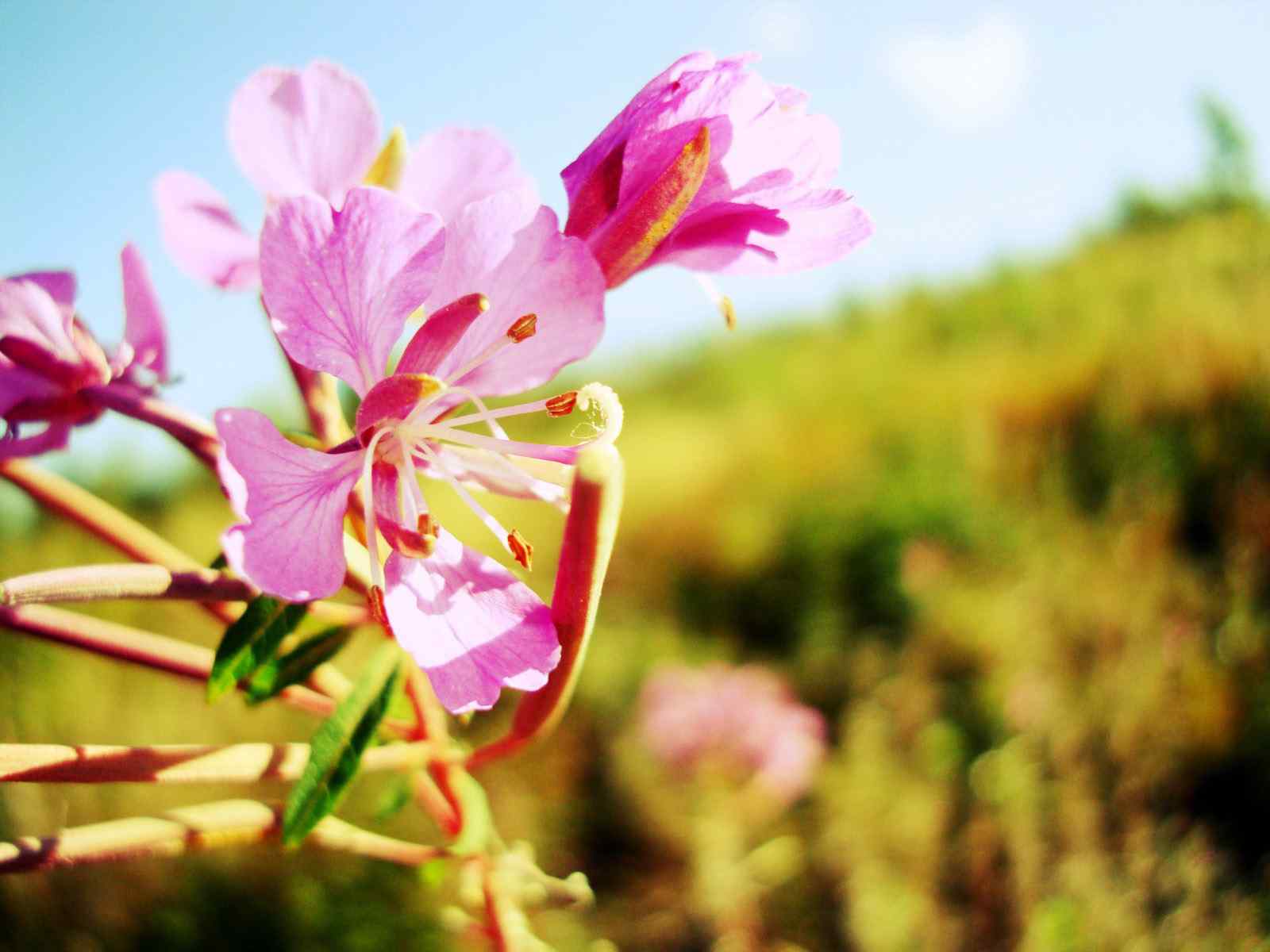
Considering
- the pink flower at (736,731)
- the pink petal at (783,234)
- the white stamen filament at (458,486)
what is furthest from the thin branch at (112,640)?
the pink flower at (736,731)

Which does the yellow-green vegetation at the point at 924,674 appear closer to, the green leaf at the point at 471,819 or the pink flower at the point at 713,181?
the green leaf at the point at 471,819

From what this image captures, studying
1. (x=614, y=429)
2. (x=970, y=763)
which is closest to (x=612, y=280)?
(x=614, y=429)

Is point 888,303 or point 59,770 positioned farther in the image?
point 888,303

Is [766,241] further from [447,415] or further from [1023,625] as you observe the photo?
[1023,625]

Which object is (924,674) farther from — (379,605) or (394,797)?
(379,605)

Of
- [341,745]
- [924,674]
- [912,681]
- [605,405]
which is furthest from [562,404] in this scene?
[924,674]
